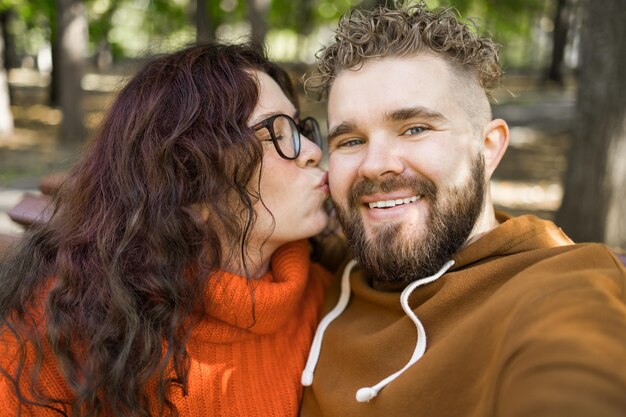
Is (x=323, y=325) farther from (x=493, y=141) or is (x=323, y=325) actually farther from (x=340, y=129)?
(x=493, y=141)

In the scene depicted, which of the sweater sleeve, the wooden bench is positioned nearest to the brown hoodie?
the sweater sleeve

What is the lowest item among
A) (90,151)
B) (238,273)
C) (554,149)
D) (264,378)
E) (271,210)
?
(554,149)

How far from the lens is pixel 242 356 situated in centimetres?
244

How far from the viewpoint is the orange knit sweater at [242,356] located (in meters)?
2.28

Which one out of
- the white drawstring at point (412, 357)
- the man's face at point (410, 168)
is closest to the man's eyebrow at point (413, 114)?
the man's face at point (410, 168)

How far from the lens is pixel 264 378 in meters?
2.41

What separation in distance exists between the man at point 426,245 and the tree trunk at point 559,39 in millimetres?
22344

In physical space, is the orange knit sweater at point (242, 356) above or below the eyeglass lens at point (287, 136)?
below

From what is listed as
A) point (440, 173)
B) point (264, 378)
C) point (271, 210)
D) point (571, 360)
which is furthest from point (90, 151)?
point (571, 360)

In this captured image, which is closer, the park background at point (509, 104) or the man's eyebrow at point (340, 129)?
the man's eyebrow at point (340, 129)

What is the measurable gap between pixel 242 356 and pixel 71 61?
11.9 meters

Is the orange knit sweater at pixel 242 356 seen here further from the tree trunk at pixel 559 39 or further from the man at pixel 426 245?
the tree trunk at pixel 559 39

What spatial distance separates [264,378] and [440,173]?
1.06 meters

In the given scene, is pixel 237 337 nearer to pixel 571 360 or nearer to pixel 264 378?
pixel 264 378
